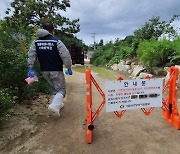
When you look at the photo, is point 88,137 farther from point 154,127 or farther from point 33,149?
point 154,127

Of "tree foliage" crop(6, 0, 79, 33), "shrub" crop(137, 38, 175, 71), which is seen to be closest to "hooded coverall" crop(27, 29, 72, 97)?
"shrub" crop(137, 38, 175, 71)

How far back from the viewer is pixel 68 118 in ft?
18.9

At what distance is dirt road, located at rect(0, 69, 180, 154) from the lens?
13.9 ft

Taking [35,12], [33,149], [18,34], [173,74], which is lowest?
[33,149]

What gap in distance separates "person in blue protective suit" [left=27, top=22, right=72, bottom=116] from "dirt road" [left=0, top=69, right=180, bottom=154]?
1.75 feet

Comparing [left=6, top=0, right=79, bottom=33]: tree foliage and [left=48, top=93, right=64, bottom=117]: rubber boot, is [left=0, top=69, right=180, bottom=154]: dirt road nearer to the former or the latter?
[left=48, top=93, right=64, bottom=117]: rubber boot

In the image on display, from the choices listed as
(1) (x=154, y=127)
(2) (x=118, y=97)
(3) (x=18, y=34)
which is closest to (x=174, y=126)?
(1) (x=154, y=127)

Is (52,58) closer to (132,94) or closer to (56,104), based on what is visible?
(56,104)

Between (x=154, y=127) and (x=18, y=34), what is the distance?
5248mm

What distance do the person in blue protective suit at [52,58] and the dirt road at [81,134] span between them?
532 millimetres

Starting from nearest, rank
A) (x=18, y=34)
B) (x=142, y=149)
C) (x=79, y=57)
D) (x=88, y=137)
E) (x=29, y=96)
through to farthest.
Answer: (x=142, y=149) < (x=88, y=137) < (x=29, y=96) < (x=18, y=34) < (x=79, y=57)

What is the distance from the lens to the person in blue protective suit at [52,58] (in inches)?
199

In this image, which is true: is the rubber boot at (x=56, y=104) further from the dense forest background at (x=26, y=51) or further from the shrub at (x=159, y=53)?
the shrub at (x=159, y=53)

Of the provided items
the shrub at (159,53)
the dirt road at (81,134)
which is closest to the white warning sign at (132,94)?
the dirt road at (81,134)
